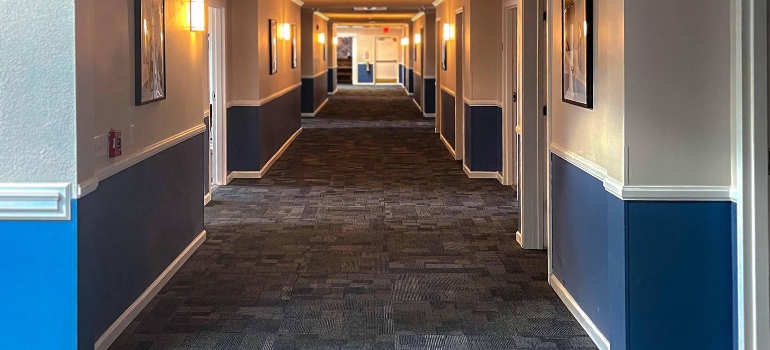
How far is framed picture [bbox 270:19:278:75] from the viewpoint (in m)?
10.5

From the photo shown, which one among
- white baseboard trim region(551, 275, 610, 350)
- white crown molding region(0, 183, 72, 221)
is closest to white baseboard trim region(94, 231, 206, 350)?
white crown molding region(0, 183, 72, 221)

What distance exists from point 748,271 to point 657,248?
351mm

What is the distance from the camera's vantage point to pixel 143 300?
4.63m

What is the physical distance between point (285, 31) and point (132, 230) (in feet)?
27.1

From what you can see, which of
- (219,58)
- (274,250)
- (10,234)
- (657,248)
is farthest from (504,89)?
(10,234)

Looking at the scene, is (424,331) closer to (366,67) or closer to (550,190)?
(550,190)

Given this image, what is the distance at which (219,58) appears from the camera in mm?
8750

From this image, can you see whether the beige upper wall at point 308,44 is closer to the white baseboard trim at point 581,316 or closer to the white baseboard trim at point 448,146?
the white baseboard trim at point 448,146

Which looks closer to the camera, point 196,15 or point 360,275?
point 360,275

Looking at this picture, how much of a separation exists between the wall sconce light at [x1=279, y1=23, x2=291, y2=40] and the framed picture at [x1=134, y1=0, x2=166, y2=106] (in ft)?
22.6

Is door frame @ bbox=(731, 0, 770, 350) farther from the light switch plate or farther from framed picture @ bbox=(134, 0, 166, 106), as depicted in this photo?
framed picture @ bbox=(134, 0, 166, 106)

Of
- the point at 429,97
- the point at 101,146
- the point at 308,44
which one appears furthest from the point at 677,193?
the point at 308,44

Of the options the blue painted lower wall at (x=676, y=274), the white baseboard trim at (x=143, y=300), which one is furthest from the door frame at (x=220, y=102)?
the blue painted lower wall at (x=676, y=274)

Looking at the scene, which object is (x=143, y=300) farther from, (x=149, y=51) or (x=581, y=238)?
(x=581, y=238)
